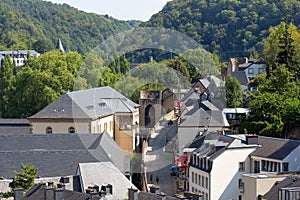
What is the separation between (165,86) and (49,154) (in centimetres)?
1196

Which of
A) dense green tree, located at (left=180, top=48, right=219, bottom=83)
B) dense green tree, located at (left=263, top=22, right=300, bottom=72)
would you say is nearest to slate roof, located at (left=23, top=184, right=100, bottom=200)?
dense green tree, located at (left=180, top=48, right=219, bottom=83)

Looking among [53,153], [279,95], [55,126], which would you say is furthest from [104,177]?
[279,95]

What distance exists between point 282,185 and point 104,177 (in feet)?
29.0

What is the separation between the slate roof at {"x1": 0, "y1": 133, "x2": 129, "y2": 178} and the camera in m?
42.7

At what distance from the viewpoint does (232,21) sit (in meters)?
120

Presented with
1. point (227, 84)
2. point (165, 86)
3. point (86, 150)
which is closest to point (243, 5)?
point (227, 84)

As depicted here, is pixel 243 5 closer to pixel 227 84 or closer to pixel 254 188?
pixel 227 84

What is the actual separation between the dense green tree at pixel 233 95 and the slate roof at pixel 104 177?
2308cm

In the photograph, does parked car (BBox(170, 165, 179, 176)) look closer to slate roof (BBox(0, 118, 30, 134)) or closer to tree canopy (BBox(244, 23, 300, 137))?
tree canopy (BBox(244, 23, 300, 137))

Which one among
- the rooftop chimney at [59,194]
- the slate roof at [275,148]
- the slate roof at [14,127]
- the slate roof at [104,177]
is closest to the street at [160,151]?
the slate roof at [104,177]

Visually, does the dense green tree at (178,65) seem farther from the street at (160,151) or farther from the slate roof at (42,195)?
the slate roof at (42,195)

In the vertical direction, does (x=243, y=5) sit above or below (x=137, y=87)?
above

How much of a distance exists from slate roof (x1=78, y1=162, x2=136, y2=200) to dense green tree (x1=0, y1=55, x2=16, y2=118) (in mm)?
44030

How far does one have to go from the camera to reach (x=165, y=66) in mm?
38531
